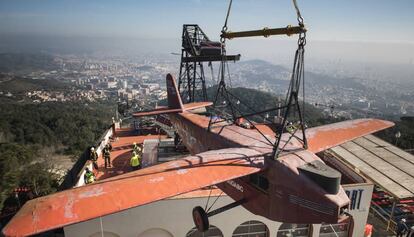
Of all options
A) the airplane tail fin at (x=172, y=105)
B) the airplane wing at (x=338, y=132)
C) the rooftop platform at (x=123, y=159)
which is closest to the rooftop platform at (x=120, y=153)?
the rooftop platform at (x=123, y=159)

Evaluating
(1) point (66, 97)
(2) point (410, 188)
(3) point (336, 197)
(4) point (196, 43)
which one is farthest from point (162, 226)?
(1) point (66, 97)

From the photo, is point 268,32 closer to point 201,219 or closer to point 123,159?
point 201,219

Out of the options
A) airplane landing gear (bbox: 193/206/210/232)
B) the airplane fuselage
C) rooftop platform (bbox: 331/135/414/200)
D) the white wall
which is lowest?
the white wall

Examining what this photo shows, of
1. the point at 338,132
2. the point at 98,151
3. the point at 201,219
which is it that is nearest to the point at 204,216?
the point at 201,219

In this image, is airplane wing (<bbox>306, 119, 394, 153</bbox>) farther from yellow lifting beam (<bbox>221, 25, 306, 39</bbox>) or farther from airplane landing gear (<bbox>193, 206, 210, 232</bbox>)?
airplane landing gear (<bbox>193, 206, 210, 232</bbox>)

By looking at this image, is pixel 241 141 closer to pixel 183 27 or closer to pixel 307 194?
pixel 307 194

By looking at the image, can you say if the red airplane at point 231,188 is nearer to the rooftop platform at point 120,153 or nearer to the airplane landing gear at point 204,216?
the airplane landing gear at point 204,216

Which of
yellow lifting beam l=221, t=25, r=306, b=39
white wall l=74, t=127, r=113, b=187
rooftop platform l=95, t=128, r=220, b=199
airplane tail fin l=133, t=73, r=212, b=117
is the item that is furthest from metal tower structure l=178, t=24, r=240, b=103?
yellow lifting beam l=221, t=25, r=306, b=39

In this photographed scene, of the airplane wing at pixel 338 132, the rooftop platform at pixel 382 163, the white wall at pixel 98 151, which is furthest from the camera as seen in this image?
the white wall at pixel 98 151
